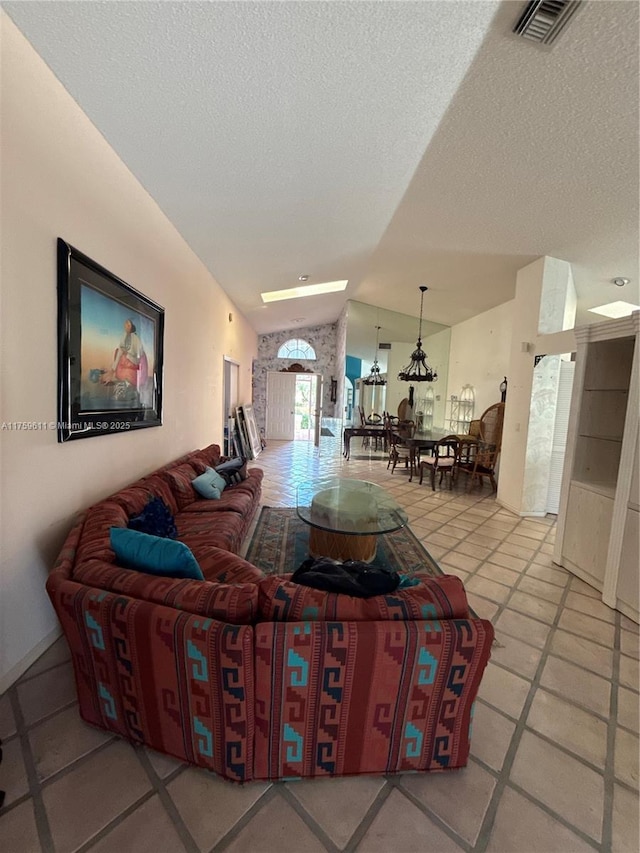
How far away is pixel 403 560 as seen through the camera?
308 cm

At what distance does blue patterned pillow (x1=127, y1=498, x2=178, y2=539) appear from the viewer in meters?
2.00

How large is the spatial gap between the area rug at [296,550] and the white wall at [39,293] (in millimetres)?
1324

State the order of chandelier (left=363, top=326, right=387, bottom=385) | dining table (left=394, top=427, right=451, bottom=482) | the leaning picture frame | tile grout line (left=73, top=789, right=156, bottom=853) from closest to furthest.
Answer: tile grout line (left=73, top=789, right=156, bottom=853) → the leaning picture frame → dining table (left=394, top=427, right=451, bottom=482) → chandelier (left=363, top=326, right=387, bottom=385)

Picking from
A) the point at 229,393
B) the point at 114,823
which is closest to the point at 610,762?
the point at 114,823

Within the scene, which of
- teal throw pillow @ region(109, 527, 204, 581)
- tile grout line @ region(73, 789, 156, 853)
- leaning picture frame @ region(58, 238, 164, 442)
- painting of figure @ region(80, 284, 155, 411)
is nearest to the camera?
tile grout line @ region(73, 789, 156, 853)

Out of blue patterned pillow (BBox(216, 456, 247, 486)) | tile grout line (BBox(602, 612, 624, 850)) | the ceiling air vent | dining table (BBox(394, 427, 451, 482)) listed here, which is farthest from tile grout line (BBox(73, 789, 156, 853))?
dining table (BBox(394, 427, 451, 482))

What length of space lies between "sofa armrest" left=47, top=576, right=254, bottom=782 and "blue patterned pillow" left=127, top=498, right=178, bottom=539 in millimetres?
655

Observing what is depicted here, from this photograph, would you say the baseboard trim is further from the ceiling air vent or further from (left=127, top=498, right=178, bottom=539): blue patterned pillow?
the ceiling air vent

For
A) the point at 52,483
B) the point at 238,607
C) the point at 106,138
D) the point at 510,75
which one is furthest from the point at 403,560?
the point at 106,138

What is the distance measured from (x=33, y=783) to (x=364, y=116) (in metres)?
3.58

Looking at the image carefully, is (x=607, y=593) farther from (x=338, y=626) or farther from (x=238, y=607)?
(x=238, y=607)

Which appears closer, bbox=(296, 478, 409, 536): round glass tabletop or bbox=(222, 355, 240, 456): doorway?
bbox=(296, 478, 409, 536): round glass tabletop

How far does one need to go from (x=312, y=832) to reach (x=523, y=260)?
531cm

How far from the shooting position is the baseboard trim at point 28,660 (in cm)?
164
